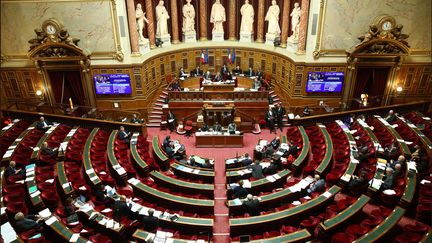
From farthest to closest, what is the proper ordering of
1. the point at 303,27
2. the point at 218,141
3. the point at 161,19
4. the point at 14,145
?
the point at 161,19
the point at 303,27
the point at 218,141
the point at 14,145

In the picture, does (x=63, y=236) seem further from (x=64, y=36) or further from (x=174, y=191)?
(x=64, y=36)

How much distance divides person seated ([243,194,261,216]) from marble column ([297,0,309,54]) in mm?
11100

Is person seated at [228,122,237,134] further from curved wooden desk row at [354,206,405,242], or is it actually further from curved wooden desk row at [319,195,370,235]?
curved wooden desk row at [354,206,405,242]

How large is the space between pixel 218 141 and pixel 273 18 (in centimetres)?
994

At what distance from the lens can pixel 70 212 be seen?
1113 cm

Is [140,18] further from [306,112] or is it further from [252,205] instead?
[252,205]

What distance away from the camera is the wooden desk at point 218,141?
17562mm

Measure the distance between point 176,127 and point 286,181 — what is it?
8.02 meters

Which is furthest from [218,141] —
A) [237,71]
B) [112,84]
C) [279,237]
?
[279,237]

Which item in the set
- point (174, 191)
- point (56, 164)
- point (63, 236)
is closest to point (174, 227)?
point (174, 191)

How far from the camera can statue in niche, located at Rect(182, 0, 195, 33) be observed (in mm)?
23141

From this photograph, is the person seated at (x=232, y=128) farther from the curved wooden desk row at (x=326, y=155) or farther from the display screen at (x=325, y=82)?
the display screen at (x=325, y=82)

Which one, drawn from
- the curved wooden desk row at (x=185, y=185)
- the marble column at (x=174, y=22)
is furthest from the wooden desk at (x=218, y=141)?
the marble column at (x=174, y=22)

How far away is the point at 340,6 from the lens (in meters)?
17.8
